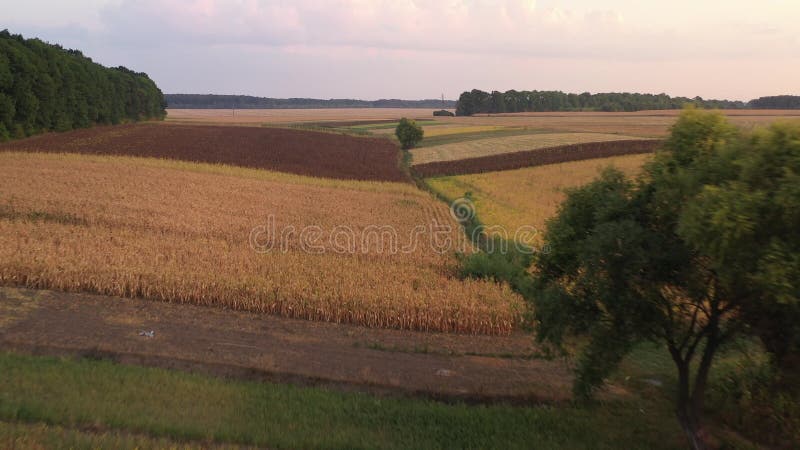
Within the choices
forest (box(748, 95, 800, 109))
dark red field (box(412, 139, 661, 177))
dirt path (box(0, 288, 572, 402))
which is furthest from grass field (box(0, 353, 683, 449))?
forest (box(748, 95, 800, 109))

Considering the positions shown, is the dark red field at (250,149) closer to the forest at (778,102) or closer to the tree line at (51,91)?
the tree line at (51,91)

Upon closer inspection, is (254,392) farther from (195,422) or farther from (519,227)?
(519,227)

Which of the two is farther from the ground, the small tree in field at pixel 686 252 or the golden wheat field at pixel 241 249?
the small tree in field at pixel 686 252

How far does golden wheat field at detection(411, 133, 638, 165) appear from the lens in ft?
199

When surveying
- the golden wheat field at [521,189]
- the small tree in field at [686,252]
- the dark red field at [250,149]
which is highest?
the small tree in field at [686,252]

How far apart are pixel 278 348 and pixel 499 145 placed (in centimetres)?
5453

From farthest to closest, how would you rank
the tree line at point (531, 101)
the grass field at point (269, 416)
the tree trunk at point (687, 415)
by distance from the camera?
the tree line at point (531, 101) < the tree trunk at point (687, 415) < the grass field at point (269, 416)

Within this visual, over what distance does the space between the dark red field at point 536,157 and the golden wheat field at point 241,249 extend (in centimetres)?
1507

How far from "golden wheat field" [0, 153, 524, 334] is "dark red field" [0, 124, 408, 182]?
11189 mm

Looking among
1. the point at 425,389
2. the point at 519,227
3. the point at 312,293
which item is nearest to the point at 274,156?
the point at 519,227

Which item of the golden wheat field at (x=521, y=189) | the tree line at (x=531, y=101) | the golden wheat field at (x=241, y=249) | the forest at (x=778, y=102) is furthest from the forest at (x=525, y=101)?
the golden wheat field at (x=241, y=249)

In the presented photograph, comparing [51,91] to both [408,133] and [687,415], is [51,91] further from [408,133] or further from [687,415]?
[687,415]

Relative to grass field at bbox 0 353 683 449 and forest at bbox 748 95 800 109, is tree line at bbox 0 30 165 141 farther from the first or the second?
forest at bbox 748 95 800 109

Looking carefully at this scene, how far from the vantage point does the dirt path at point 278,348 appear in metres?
12.9
